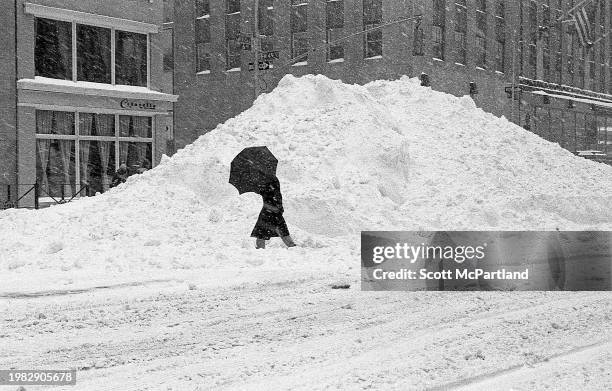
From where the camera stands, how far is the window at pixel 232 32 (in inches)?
1875

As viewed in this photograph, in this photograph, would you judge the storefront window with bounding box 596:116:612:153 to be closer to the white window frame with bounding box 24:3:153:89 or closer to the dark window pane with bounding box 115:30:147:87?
the white window frame with bounding box 24:3:153:89

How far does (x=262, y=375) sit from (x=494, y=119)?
16.2m

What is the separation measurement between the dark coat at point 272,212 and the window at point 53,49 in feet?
53.5

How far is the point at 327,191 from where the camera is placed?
14.8 m

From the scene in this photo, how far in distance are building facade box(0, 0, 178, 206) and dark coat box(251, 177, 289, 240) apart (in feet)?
43.5

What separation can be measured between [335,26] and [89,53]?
1869cm

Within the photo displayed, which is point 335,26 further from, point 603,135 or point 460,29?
point 603,135

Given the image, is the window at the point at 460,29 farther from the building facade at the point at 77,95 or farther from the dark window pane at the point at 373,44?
the building facade at the point at 77,95

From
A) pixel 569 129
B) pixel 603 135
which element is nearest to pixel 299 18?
pixel 569 129

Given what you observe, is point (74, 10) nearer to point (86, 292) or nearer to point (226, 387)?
point (86, 292)

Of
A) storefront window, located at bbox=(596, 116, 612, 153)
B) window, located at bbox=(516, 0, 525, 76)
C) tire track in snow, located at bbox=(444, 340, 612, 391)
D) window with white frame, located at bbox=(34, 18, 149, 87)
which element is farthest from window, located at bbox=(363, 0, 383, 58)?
tire track in snow, located at bbox=(444, 340, 612, 391)

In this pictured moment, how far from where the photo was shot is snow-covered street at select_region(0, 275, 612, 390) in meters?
5.86

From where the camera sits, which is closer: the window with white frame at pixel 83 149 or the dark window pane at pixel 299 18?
the window with white frame at pixel 83 149

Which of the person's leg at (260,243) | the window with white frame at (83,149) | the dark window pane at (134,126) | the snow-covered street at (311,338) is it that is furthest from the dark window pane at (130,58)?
the snow-covered street at (311,338)
